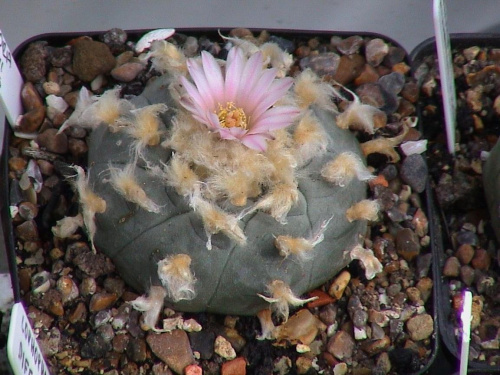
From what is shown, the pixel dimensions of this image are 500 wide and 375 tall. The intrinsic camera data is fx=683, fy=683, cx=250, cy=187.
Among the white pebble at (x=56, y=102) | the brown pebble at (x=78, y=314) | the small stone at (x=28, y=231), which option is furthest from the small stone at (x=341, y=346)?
the white pebble at (x=56, y=102)

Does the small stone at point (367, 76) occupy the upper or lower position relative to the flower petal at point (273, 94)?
lower

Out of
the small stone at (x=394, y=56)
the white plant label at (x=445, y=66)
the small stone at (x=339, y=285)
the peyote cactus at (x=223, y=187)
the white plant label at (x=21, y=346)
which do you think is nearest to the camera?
the white plant label at (x=21, y=346)

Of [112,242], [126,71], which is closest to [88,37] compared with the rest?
[126,71]

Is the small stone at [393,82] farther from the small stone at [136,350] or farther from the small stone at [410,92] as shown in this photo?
the small stone at [136,350]

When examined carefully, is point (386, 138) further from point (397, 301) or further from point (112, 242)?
point (112, 242)

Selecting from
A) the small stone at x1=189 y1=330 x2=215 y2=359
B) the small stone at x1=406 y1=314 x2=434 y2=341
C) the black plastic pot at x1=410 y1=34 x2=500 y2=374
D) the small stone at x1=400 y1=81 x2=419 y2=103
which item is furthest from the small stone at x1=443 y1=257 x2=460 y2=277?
the small stone at x1=189 y1=330 x2=215 y2=359
